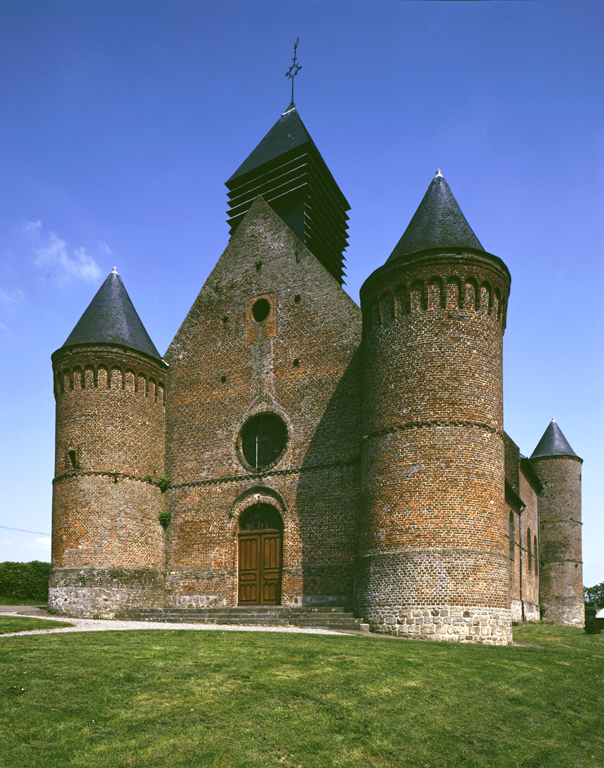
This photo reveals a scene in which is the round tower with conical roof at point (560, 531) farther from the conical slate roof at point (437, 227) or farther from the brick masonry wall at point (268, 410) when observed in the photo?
the conical slate roof at point (437, 227)

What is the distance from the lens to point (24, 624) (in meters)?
15.1

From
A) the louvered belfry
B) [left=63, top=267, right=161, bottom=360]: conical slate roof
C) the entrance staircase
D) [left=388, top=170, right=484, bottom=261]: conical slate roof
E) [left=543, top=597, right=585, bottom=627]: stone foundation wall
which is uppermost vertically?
the louvered belfry

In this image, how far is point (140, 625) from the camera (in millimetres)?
16062

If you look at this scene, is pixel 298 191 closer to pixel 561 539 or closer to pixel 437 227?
pixel 437 227

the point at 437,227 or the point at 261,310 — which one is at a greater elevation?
the point at 437,227

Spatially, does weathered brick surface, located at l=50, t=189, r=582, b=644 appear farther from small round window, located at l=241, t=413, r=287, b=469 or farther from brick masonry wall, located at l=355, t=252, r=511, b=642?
small round window, located at l=241, t=413, r=287, b=469

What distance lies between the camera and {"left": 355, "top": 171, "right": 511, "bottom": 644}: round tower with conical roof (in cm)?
1573

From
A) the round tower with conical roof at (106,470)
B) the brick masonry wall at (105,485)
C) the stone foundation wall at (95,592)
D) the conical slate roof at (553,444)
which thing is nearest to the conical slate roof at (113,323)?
the round tower with conical roof at (106,470)

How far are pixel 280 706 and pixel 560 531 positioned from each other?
32.7m

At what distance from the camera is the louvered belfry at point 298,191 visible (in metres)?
26.6

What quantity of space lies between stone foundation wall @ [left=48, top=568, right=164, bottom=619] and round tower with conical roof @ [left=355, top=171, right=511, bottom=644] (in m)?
7.54

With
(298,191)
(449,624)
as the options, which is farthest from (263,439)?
(298,191)

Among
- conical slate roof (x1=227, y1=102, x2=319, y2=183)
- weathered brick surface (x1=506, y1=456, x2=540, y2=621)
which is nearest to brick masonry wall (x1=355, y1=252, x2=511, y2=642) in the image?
weathered brick surface (x1=506, y1=456, x2=540, y2=621)

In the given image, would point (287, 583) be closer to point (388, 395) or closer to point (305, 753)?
point (388, 395)
